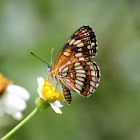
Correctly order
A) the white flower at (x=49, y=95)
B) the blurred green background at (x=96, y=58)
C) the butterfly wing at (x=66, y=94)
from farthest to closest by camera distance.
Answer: the blurred green background at (x=96, y=58) < the butterfly wing at (x=66, y=94) < the white flower at (x=49, y=95)

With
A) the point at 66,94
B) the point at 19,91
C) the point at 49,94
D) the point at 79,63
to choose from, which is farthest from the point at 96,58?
the point at 19,91

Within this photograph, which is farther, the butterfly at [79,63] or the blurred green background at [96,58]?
the blurred green background at [96,58]

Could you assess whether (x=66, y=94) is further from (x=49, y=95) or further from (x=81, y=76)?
(x=81, y=76)

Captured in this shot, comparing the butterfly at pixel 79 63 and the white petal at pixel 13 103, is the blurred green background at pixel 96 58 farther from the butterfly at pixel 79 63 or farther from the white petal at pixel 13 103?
the white petal at pixel 13 103

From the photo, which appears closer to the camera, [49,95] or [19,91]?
[19,91]

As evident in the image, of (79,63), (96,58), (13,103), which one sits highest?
(13,103)

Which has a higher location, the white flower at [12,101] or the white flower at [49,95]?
the white flower at [12,101]

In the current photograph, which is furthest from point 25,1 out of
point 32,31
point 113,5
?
point 113,5

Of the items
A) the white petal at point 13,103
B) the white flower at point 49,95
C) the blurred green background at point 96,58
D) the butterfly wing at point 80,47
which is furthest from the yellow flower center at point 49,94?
the blurred green background at point 96,58
